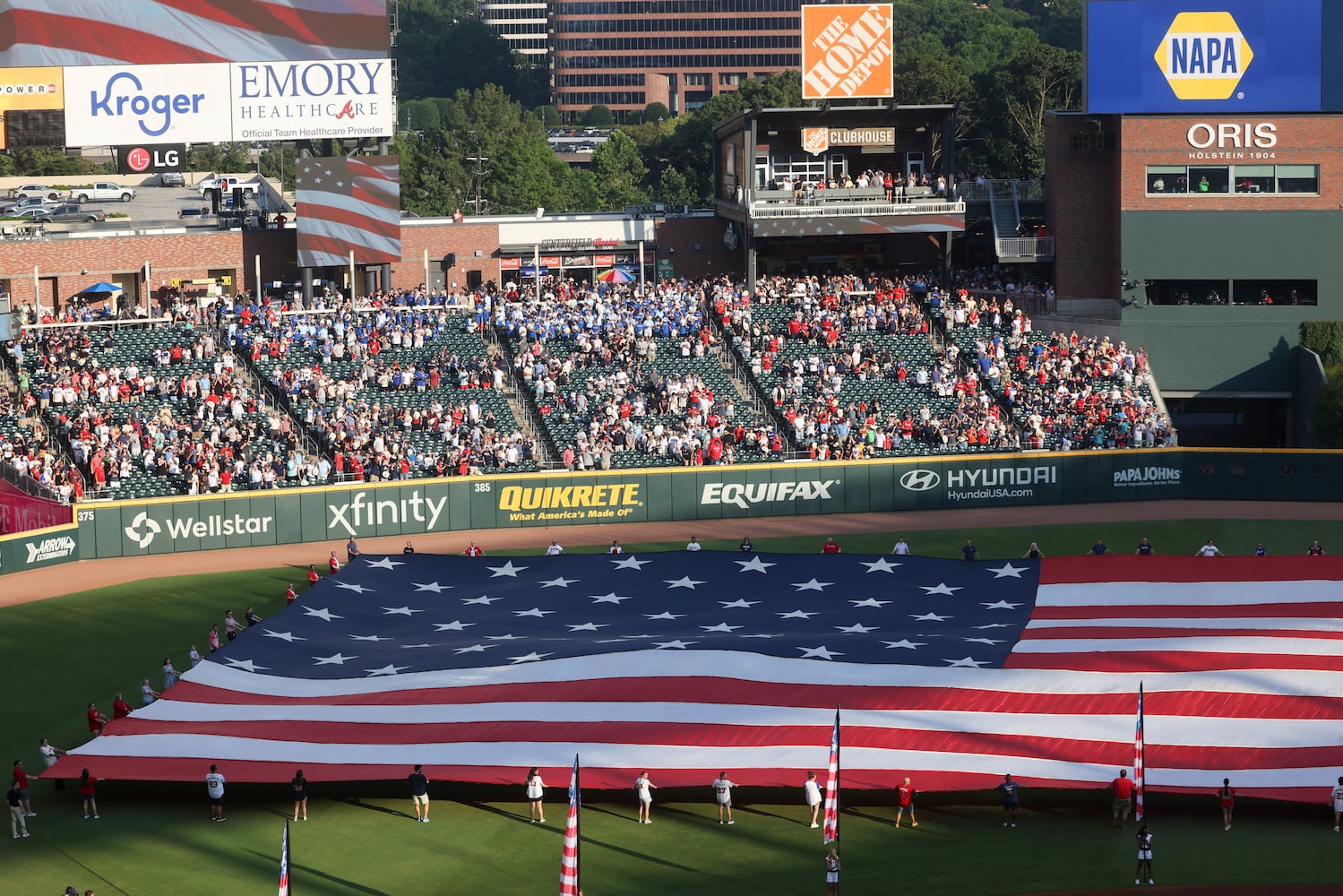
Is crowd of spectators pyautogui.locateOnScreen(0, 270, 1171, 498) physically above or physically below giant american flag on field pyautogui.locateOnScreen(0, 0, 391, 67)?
below

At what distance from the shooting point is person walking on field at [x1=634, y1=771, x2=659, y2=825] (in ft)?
89.2

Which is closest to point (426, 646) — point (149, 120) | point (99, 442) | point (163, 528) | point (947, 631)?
point (947, 631)

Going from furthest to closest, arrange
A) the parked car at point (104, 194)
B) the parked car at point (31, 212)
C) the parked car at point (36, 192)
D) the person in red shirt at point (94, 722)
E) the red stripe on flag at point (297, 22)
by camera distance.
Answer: the parked car at point (36, 192), the parked car at point (104, 194), the parked car at point (31, 212), the red stripe on flag at point (297, 22), the person in red shirt at point (94, 722)

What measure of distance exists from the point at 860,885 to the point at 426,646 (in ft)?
39.7

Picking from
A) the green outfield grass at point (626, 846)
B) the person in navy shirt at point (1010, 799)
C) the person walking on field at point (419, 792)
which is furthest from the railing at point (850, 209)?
the person walking on field at point (419, 792)

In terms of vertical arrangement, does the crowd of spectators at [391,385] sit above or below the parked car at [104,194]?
below

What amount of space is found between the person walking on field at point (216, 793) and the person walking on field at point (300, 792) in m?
1.13

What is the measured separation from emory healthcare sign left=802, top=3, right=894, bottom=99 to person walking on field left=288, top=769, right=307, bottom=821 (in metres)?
39.3

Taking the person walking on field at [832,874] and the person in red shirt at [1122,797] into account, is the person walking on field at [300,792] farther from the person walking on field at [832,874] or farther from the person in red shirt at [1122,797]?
the person in red shirt at [1122,797]

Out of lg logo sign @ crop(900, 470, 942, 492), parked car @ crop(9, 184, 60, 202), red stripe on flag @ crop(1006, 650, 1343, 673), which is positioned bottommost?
red stripe on flag @ crop(1006, 650, 1343, 673)

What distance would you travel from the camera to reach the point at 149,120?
187 feet

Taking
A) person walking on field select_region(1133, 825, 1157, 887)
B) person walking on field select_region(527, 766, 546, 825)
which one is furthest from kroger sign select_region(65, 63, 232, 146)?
person walking on field select_region(1133, 825, 1157, 887)

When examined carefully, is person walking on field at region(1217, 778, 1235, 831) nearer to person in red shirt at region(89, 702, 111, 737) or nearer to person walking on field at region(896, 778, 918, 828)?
person walking on field at region(896, 778, 918, 828)

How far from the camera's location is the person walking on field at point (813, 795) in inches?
1061
